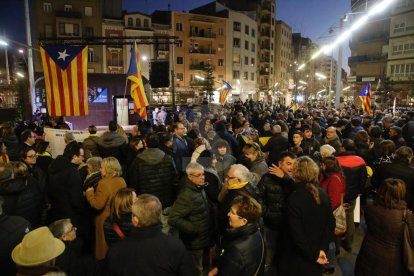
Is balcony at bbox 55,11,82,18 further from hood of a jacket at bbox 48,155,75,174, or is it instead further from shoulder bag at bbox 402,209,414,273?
shoulder bag at bbox 402,209,414,273

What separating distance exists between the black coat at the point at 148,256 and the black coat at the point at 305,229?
1.44 m

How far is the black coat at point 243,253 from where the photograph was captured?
9.59 ft

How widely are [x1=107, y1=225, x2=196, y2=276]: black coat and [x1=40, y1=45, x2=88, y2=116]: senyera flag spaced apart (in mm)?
6112

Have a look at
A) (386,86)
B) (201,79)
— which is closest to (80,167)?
(386,86)

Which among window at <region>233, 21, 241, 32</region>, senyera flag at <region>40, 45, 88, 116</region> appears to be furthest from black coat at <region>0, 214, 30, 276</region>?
window at <region>233, 21, 241, 32</region>

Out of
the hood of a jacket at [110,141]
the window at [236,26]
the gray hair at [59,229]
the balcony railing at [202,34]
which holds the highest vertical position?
the window at [236,26]

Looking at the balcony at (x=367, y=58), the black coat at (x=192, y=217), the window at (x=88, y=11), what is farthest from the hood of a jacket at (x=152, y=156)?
the balcony at (x=367, y=58)

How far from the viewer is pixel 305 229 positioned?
3.74 meters

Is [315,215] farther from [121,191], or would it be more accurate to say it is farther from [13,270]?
[13,270]

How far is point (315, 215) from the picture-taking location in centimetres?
376

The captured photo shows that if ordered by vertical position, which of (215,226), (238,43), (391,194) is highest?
(238,43)

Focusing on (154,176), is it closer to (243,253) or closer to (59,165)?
(59,165)

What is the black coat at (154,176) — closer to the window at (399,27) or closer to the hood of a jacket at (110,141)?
the hood of a jacket at (110,141)

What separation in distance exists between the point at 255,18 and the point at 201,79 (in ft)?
80.3
